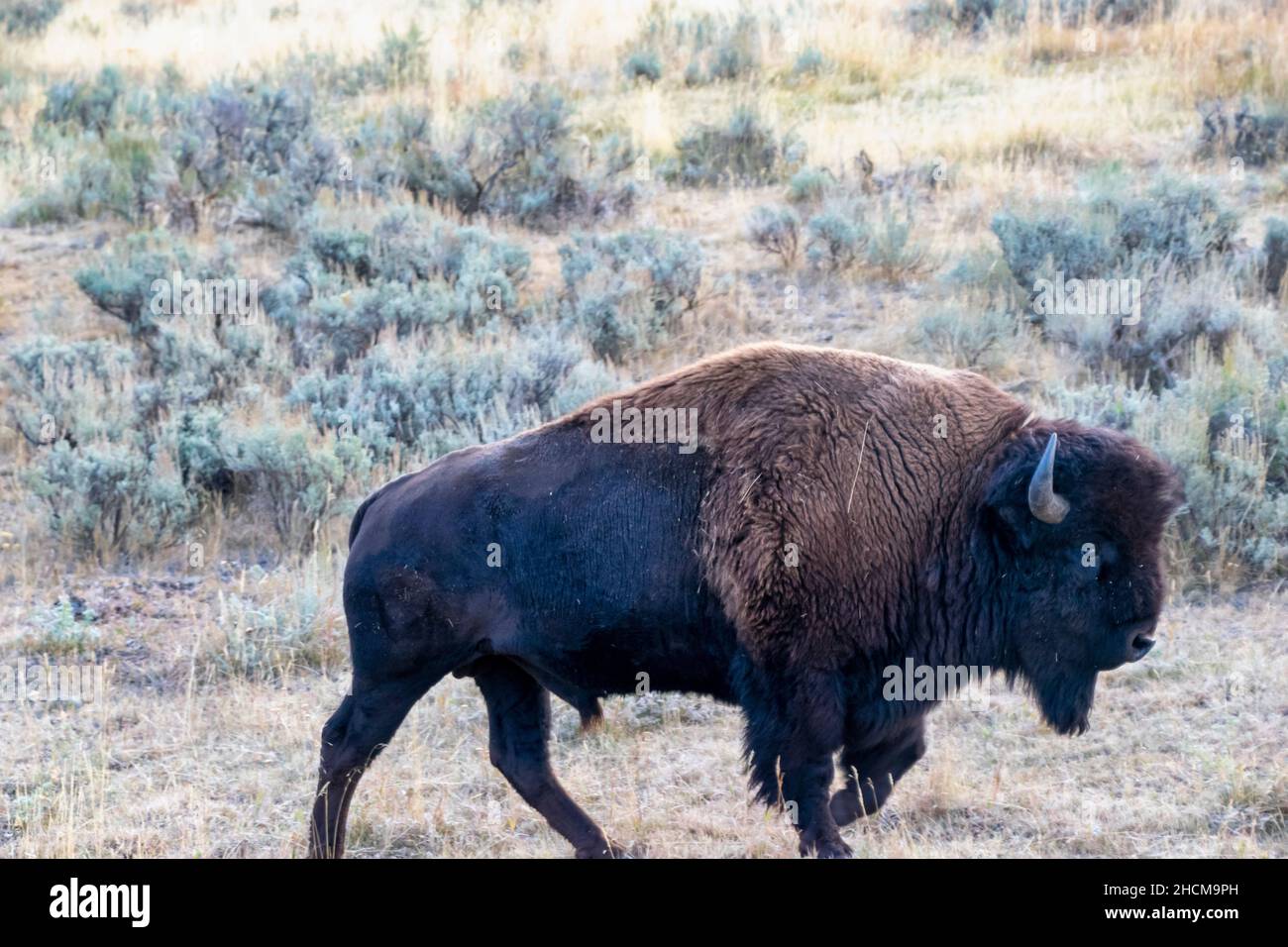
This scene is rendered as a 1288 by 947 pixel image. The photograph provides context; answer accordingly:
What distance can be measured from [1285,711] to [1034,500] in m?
1.93

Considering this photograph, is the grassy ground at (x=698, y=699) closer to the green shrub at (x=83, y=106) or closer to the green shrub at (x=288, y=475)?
the green shrub at (x=288, y=475)

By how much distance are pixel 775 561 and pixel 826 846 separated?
2.99 ft

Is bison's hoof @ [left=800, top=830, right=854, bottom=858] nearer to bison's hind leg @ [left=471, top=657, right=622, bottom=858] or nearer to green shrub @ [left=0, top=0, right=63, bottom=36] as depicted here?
bison's hind leg @ [left=471, top=657, right=622, bottom=858]

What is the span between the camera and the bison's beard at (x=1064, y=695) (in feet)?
16.6

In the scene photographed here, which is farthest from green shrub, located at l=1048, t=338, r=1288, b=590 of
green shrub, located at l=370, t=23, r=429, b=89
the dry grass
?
green shrub, located at l=370, t=23, r=429, b=89

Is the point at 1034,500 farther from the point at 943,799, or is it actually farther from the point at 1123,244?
the point at 1123,244

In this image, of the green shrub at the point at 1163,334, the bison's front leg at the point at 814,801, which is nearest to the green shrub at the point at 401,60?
the green shrub at the point at 1163,334

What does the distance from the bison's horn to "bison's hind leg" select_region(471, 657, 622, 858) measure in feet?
5.97

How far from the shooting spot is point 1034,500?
15.5ft

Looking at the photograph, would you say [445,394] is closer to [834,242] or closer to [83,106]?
[834,242]

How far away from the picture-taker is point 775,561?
187 inches

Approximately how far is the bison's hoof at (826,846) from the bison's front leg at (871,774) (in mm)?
388

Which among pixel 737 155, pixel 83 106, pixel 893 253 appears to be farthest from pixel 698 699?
pixel 83 106
